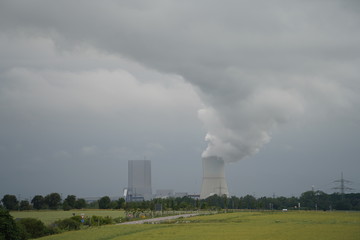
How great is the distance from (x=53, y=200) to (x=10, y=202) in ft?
30.3

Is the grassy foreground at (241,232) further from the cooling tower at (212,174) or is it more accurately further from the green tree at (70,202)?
the green tree at (70,202)

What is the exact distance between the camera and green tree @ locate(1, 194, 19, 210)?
297ft

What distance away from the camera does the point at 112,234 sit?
33.9 metres

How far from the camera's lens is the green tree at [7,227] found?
3209cm

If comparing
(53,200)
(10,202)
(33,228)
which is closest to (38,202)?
(53,200)

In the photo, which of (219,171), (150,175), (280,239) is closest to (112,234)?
(280,239)

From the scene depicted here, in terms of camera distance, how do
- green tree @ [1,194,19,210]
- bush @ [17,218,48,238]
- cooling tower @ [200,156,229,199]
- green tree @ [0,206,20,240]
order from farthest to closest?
green tree @ [1,194,19,210]
cooling tower @ [200,156,229,199]
bush @ [17,218,48,238]
green tree @ [0,206,20,240]

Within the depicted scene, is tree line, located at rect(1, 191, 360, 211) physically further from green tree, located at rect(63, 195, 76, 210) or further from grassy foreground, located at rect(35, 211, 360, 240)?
grassy foreground, located at rect(35, 211, 360, 240)

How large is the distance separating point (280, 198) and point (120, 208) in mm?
37416

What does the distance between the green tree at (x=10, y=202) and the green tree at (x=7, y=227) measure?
2434 inches

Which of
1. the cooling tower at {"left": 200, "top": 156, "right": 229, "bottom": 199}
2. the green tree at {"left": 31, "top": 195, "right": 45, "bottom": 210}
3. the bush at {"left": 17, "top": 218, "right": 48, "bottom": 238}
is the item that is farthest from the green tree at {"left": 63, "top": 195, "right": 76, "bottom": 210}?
the bush at {"left": 17, "top": 218, "right": 48, "bottom": 238}

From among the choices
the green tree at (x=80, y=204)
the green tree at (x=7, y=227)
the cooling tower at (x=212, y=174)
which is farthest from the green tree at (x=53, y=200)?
the green tree at (x=7, y=227)

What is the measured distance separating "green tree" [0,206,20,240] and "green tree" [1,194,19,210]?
61817 mm

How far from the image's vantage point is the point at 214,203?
333 ft
